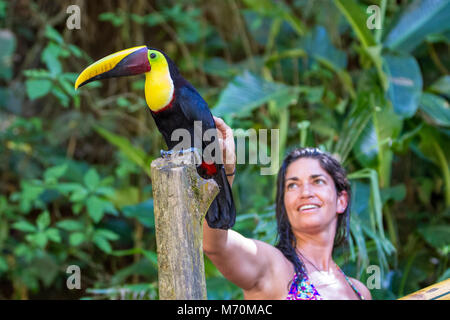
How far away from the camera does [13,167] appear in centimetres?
336

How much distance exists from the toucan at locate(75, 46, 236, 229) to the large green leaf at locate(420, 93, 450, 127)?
1711 millimetres

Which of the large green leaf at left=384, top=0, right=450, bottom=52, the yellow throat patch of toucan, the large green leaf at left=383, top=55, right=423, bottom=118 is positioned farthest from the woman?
the large green leaf at left=384, top=0, right=450, bottom=52

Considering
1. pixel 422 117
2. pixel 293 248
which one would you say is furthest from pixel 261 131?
pixel 293 248

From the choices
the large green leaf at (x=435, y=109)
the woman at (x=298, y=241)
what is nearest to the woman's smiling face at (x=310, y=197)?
the woman at (x=298, y=241)

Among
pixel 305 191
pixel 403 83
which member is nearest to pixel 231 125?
pixel 403 83

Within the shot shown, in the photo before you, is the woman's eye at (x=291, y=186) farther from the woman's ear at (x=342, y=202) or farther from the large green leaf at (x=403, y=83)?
the large green leaf at (x=403, y=83)

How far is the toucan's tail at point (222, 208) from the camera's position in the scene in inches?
43.8

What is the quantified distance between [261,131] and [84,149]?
5.85ft

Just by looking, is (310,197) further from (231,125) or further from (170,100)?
(231,125)

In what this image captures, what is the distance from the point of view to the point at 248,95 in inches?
102

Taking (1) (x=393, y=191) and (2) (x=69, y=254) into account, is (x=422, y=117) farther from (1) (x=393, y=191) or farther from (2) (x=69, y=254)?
(2) (x=69, y=254)

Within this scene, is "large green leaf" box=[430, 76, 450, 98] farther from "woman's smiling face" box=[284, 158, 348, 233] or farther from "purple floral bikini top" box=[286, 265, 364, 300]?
"purple floral bikini top" box=[286, 265, 364, 300]
